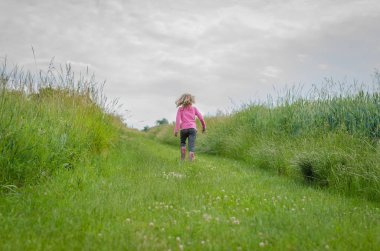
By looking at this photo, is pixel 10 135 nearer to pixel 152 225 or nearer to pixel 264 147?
pixel 152 225

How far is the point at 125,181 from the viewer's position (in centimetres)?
728

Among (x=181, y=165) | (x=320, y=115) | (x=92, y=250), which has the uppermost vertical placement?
(x=320, y=115)

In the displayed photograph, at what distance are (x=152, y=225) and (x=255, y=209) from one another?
5.63 feet

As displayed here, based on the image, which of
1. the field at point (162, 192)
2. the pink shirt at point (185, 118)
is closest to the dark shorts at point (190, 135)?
the pink shirt at point (185, 118)

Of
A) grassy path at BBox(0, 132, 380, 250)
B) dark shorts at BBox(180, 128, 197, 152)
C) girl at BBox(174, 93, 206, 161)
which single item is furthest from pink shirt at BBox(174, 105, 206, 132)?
grassy path at BBox(0, 132, 380, 250)

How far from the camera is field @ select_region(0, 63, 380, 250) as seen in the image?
4188 millimetres

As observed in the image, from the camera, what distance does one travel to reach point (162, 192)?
6.27m

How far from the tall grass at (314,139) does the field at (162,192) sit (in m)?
0.04

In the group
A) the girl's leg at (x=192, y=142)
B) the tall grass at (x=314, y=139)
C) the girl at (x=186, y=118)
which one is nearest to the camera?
the tall grass at (x=314, y=139)

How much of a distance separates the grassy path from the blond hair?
5246 mm

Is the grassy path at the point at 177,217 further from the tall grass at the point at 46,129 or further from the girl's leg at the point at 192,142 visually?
the girl's leg at the point at 192,142

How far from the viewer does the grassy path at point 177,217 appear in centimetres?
404

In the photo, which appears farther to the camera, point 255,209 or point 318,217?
point 255,209

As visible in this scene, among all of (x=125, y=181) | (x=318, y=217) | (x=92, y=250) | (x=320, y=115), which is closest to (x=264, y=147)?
(x=320, y=115)
